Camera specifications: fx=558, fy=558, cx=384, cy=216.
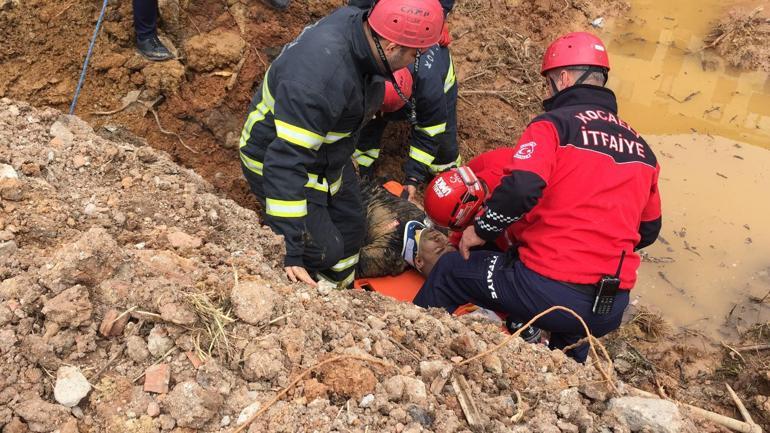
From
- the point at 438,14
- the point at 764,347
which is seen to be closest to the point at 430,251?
the point at 438,14

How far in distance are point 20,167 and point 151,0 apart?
220 centimetres

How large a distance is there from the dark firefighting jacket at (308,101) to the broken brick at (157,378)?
1.21m

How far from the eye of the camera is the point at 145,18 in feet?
14.5

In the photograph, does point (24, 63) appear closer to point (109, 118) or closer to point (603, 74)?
point (109, 118)

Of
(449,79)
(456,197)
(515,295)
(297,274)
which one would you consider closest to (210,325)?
(297,274)

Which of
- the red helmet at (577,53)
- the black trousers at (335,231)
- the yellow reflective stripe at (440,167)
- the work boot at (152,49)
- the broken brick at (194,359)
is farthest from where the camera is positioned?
the yellow reflective stripe at (440,167)

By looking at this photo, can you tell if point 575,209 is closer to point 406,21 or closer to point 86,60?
point 406,21

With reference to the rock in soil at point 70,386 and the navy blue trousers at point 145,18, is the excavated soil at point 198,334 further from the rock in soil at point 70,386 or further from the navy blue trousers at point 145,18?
the navy blue trousers at point 145,18

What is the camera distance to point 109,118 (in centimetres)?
454

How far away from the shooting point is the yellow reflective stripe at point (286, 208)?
295 cm

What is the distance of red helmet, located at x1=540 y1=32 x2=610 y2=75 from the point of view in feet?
11.3

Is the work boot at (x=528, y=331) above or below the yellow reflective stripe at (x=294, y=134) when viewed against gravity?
below

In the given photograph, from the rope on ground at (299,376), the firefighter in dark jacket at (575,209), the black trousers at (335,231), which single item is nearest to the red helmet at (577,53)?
the firefighter in dark jacket at (575,209)

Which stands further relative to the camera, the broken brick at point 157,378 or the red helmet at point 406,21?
the red helmet at point 406,21
